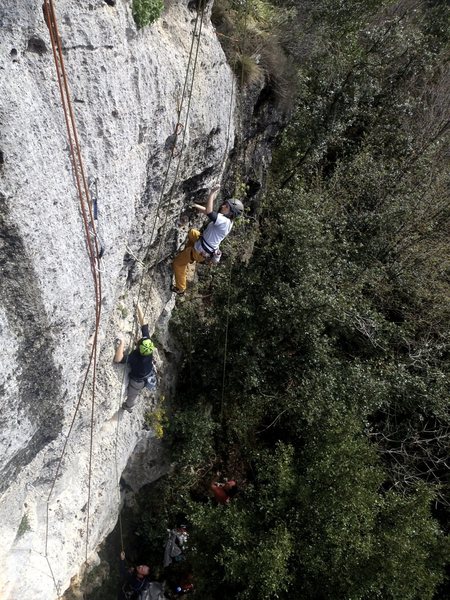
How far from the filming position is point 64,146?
4684 millimetres

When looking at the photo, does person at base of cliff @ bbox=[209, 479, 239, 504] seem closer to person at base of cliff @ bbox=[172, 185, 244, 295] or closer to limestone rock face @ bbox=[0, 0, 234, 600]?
limestone rock face @ bbox=[0, 0, 234, 600]

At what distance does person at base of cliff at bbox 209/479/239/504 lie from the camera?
963 cm

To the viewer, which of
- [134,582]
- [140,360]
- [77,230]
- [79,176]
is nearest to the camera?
[79,176]

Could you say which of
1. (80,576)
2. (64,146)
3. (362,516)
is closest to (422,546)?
(362,516)

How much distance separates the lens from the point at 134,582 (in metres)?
9.55

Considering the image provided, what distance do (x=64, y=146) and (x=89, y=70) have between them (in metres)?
0.87

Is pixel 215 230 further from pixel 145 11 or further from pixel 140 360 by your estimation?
pixel 145 11

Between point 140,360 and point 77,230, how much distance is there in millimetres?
2705

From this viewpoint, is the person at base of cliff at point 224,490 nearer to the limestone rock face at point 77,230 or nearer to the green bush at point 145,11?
the limestone rock face at point 77,230

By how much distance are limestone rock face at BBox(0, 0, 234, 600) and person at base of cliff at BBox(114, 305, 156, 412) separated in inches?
7.3

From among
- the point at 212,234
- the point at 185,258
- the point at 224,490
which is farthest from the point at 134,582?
the point at 212,234

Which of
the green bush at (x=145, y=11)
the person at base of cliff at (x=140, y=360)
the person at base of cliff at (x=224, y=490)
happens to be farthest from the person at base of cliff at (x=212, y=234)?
the person at base of cliff at (x=224, y=490)

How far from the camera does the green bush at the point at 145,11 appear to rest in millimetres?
5375

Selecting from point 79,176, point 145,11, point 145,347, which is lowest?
point 145,347
